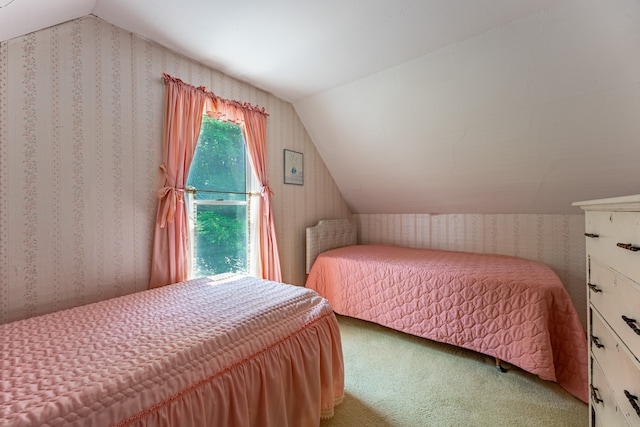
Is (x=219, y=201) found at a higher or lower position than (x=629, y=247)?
higher

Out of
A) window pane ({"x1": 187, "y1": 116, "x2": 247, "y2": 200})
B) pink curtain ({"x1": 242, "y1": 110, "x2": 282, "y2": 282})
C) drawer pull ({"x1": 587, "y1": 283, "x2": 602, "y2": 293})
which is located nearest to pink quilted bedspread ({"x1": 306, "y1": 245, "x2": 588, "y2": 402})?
pink curtain ({"x1": 242, "y1": 110, "x2": 282, "y2": 282})

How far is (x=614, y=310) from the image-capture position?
84cm

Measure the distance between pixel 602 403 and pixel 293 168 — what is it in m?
2.68

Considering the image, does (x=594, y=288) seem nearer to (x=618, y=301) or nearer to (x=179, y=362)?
(x=618, y=301)

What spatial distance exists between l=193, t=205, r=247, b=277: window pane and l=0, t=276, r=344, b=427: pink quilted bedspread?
0.55 m

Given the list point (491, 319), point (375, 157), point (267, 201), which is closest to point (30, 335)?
point (267, 201)

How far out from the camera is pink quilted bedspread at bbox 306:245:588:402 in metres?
1.67

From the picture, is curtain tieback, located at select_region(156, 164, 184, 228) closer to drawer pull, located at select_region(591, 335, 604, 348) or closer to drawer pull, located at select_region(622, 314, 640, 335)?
drawer pull, located at select_region(622, 314, 640, 335)

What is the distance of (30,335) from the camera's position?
3.46 ft

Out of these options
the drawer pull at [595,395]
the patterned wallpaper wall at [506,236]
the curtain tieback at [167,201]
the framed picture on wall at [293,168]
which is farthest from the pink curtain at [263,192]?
the drawer pull at [595,395]

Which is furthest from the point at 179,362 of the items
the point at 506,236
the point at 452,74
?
the point at 506,236

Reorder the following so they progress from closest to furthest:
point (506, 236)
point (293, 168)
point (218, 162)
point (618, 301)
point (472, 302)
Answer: point (618, 301)
point (472, 302)
point (218, 162)
point (506, 236)
point (293, 168)

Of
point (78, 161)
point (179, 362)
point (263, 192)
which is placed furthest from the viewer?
point (263, 192)

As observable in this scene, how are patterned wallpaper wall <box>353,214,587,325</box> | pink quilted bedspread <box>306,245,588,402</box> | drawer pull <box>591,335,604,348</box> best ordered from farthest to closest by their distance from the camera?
1. patterned wallpaper wall <box>353,214,587,325</box>
2. pink quilted bedspread <box>306,245,588,402</box>
3. drawer pull <box>591,335,604,348</box>
